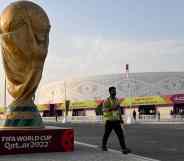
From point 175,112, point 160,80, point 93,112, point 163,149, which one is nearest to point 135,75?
point 160,80

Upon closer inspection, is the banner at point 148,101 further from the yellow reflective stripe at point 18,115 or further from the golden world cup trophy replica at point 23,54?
the yellow reflective stripe at point 18,115

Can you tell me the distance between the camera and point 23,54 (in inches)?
509

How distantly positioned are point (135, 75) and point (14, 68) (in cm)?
7664

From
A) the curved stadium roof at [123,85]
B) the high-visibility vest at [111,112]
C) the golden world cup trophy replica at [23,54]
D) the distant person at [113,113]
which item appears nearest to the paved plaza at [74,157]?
the distant person at [113,113]

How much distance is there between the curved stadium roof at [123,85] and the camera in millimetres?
83562

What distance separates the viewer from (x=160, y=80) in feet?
282

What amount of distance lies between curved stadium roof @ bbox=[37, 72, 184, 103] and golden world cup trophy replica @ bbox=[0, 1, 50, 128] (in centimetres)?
6788

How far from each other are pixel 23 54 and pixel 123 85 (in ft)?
241

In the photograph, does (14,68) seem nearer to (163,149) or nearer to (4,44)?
(4,44)

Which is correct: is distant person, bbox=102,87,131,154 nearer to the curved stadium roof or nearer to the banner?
the banner

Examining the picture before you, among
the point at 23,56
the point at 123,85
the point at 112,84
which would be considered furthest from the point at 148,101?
the point at 23,56

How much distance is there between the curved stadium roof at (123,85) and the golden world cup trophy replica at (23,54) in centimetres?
6788

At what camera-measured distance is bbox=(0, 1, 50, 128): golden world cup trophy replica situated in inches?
504

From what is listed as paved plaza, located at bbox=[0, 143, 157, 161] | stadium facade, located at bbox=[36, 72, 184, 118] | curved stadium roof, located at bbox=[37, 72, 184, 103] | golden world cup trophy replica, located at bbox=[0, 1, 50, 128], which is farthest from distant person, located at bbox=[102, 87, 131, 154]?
curved stadium roof, located at bbox=[37, 72, 184, 103]
